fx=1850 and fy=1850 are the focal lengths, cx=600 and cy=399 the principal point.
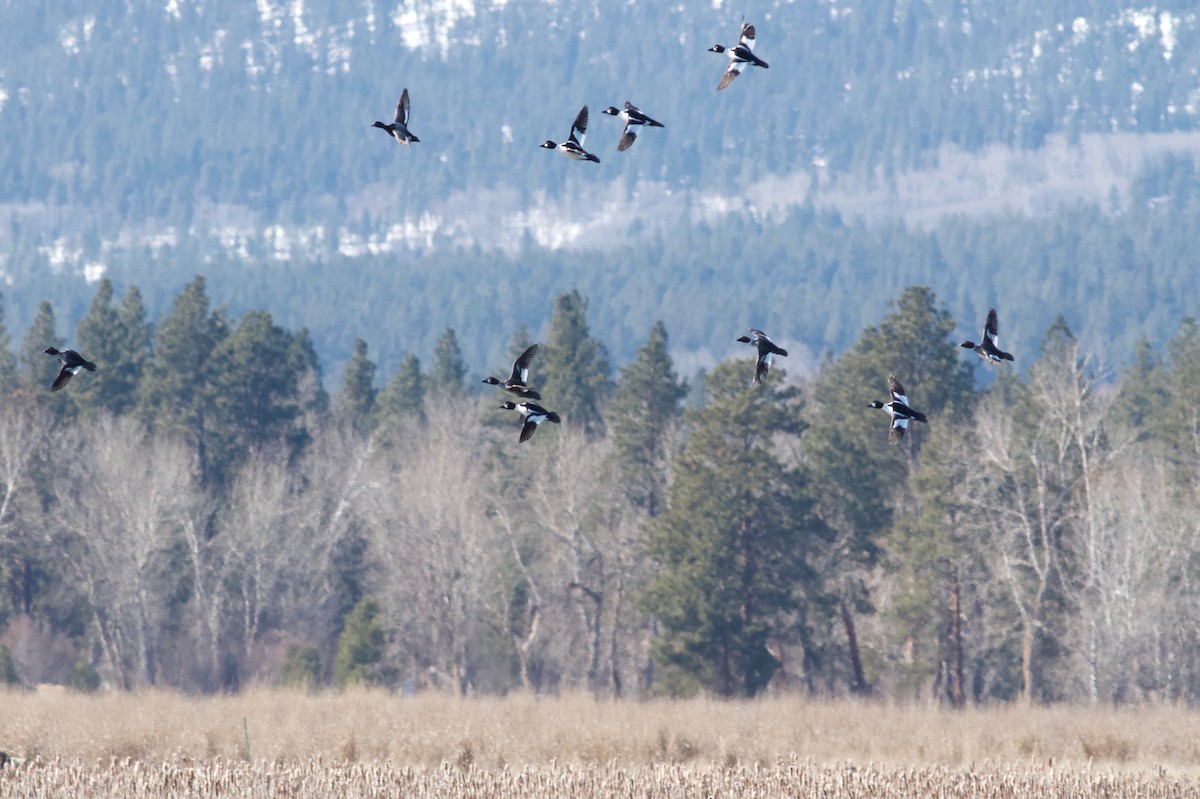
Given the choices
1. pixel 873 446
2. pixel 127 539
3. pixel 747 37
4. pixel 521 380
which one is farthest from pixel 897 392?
pixel 127 539

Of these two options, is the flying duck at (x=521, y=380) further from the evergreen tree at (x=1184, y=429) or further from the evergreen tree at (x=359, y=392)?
the evergreen tree at (x=359, y=392)

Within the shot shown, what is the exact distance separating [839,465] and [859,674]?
20.5 ft

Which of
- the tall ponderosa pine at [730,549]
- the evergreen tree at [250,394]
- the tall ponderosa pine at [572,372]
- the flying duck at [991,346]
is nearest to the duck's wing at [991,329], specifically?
the flying duck at [991,346]

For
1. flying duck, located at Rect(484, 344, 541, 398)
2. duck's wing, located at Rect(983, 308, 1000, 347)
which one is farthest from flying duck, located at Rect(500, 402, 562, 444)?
duck's wing, located at Rect(983, 308, 1000, 347)

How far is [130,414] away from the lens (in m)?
72.4

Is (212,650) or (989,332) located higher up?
(989,332)

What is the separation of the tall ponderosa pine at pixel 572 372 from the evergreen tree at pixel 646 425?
9798 millimetres

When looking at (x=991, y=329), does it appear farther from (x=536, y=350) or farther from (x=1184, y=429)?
(x=1184, y=429)

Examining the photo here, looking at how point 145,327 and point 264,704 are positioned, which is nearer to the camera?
point 264,704

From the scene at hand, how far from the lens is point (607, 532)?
60.5 m

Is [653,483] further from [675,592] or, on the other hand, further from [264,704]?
[264,704]

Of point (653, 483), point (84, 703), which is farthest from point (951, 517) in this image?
point (84, 703)

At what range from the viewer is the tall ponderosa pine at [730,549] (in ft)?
165

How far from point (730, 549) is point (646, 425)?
39.8ft
